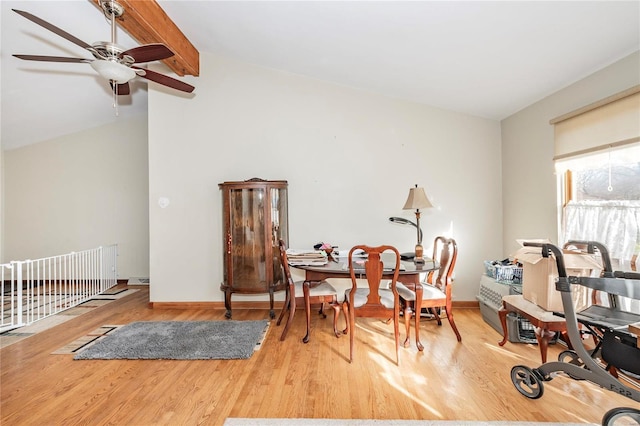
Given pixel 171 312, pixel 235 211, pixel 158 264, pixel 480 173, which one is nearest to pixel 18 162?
pixel 158 264

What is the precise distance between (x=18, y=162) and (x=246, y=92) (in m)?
4.46

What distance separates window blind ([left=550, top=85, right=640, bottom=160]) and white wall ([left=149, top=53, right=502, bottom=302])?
3.49ft

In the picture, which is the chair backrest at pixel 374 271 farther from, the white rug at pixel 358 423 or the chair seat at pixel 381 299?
the white rug at pixel 358 423

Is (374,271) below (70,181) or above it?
below

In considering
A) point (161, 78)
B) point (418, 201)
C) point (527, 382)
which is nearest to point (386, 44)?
point (418, 201)

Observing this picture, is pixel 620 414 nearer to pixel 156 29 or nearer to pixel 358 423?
pixel 358 423

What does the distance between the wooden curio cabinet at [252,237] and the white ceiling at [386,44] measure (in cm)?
153

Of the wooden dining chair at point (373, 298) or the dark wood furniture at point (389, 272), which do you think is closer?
the wooden dining chair at point (373, 298)

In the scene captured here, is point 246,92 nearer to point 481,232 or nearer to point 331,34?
point 331,34

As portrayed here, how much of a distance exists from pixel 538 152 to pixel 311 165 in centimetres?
242

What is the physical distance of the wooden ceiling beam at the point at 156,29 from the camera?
252cm

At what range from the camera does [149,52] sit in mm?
2180

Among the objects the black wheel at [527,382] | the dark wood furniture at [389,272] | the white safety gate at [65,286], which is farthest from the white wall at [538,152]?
the white safety gate at [65,286]

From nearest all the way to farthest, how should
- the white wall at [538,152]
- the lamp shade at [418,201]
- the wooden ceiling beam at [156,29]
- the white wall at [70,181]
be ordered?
the white wall at [538,152] → the wooden ceiling beam at [156,29] → the lamp shade at [418,201] → the white wall at [70,181]
